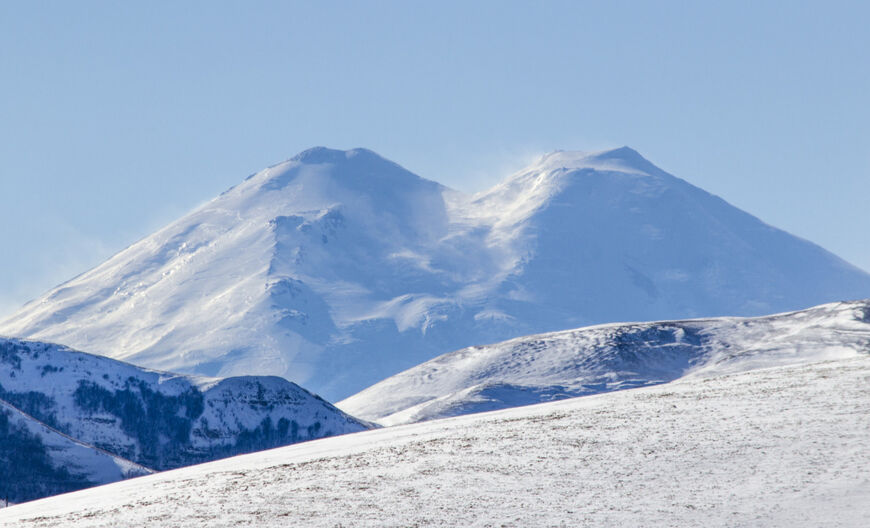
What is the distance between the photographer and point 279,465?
221ft

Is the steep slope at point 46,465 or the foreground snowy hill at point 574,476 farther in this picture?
the steep slope at point 46,465

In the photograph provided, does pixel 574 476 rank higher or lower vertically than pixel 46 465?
lower

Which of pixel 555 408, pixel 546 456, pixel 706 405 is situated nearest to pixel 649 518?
pixel 546 456

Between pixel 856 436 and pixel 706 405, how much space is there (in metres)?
13.7

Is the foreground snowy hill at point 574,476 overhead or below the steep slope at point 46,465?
below

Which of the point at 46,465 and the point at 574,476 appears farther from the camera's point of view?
the point at 46,465

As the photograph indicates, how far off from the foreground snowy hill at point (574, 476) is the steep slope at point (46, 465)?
271 ft

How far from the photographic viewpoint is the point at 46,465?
520ft

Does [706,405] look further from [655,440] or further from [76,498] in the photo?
[76,498]

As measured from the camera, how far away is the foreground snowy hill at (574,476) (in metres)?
49.1

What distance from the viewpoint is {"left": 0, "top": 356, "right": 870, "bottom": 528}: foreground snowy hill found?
49.1 metres

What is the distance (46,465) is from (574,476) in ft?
379

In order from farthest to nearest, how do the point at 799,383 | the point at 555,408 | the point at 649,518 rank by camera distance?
the point at 555,408 → the point at 799,383 → the point at 649,518

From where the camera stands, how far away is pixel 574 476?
2196 inches
